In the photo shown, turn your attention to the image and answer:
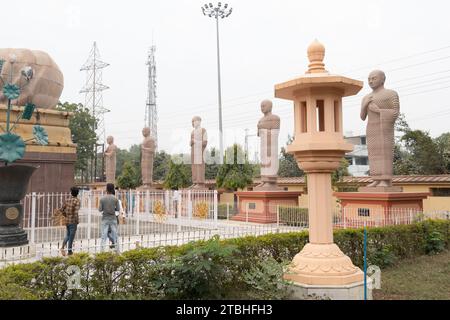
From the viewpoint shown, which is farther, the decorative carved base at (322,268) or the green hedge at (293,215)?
the green hedge at (293,215)

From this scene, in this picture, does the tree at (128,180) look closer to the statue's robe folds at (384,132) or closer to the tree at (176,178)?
the tree at (176,178)

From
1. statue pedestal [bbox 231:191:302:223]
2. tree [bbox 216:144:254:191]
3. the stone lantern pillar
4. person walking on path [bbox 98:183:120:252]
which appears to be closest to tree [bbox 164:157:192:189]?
tree [bbox 216:144:254:191]

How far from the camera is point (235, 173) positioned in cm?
2031

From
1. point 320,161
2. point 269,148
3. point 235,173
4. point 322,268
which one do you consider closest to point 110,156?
point 235,173

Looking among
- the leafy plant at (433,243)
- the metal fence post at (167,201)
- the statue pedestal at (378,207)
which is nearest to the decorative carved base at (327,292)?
the leafy plant at (433,243)

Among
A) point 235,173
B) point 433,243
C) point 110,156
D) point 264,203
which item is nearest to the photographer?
point 433,243

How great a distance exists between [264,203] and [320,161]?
384 inches

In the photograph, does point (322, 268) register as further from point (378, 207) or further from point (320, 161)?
point (378, 207)

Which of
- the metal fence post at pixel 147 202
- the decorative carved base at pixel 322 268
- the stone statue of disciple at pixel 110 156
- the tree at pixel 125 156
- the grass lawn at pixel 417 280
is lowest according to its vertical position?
the grass lawn at pixel 417 280

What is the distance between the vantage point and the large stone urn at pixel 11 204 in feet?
26.4

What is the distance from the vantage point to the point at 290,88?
5.27 metres

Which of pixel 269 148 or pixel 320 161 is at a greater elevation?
pixel 269 148
